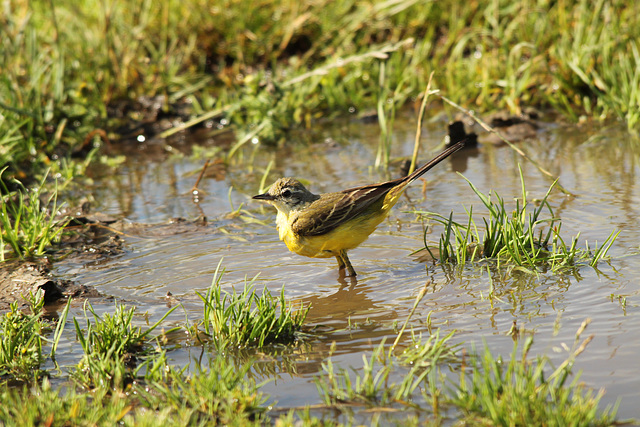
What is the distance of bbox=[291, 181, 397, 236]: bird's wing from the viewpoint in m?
6.10

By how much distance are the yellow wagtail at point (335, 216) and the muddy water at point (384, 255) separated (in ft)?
0.89

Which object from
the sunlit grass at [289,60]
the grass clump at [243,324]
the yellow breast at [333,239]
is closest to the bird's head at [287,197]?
the yellow breast at [333,239]

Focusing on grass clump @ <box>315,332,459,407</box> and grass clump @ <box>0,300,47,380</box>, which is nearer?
grass clump @ <box>315,332,459,407</box>

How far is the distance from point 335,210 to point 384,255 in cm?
67

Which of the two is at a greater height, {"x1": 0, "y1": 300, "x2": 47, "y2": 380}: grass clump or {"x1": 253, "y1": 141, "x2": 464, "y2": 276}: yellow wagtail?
{"x1": 253, "y1": 141, "x2": 464, "y2": 276}: yellow wagtail

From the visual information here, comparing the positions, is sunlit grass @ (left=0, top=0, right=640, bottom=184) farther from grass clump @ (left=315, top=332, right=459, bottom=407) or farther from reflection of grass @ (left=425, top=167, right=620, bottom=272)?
grass clump @ (left=315, top=332, right=459, bottom=407)

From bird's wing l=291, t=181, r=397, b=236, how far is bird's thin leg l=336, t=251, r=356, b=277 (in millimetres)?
273

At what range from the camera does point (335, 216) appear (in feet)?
20.3

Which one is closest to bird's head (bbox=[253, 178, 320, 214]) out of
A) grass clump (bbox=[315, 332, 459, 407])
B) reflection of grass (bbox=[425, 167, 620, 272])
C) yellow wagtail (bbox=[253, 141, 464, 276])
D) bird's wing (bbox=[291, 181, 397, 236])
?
yellow wagtail (bbox=[253, 141, 464, 276])

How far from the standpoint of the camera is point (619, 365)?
417cm

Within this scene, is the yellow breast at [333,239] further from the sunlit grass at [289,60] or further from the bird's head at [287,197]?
the sunlit grass at [289,60]

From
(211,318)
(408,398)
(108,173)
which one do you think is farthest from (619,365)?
(108,173)

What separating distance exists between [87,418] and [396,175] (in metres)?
5.38

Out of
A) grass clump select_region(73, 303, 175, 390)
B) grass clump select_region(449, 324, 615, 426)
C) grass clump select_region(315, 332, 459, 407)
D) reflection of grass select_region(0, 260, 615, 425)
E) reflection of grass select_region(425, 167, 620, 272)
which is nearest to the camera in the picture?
grass clump select_region(449, 324, 615, 426)
